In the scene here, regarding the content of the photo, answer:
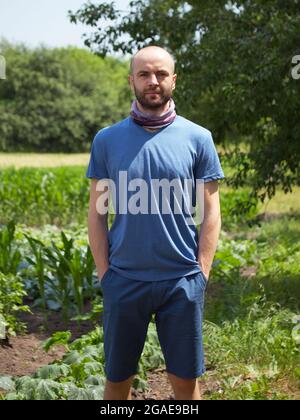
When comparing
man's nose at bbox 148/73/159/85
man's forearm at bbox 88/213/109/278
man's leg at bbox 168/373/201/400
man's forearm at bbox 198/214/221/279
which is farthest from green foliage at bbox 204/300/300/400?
man's nose at bbox 148/73/159/85

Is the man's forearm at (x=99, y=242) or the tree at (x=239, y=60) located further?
the tree at (x=239, y=60)

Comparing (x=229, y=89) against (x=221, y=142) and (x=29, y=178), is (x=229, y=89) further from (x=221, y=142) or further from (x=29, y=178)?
(x=29, y=178)

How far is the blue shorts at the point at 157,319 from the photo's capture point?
3119mm

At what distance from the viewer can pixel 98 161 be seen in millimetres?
3240

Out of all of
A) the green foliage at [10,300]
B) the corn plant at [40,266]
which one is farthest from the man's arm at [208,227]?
the corn plant at [40,266]

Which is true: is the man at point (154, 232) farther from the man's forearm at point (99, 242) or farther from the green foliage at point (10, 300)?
the green foliage at point (10, 300)

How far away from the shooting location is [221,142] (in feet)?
27.8

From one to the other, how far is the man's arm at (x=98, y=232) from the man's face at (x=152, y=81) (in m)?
0.40

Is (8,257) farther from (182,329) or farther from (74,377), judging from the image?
(182,329)

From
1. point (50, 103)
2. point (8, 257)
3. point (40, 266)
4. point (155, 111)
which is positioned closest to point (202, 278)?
point (155, 111)

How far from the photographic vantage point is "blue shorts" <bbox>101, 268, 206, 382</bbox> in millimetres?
3119

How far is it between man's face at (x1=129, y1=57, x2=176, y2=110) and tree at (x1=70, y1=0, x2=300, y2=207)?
3.03 m

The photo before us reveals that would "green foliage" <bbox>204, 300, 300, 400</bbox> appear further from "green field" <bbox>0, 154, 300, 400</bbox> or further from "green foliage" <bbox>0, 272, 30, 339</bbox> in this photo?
"green foliage" <bbox>0, 272, 30, 339</bbox>

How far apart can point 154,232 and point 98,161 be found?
400mm
